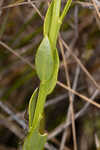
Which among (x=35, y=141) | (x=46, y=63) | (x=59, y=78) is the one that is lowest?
(x=59, y=78)

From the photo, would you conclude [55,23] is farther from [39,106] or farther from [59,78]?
[59,78]

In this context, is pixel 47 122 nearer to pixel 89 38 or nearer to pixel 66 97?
pixel 66 97

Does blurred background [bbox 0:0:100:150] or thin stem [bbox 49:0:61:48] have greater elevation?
thin stem [bbox 49:0:61:48]

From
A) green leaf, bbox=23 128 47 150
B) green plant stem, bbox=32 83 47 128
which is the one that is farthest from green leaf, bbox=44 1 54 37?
green leaf, bbox=23 128 47 150

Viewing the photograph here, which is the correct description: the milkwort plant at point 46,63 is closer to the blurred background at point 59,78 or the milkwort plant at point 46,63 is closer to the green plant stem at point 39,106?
the green plant stem at point 39,106

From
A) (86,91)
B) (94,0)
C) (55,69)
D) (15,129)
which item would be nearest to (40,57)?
(55,69)

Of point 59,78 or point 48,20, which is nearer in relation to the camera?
point 48,20

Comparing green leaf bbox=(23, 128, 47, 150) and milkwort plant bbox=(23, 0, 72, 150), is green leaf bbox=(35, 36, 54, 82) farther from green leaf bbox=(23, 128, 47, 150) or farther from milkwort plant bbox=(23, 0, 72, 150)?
green leaf bbox=(23, 128, 47, 150)

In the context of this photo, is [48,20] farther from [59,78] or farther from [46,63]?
[59,78]

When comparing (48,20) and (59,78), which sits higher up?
(48,20)

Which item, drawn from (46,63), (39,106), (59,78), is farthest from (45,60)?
(59,78)
